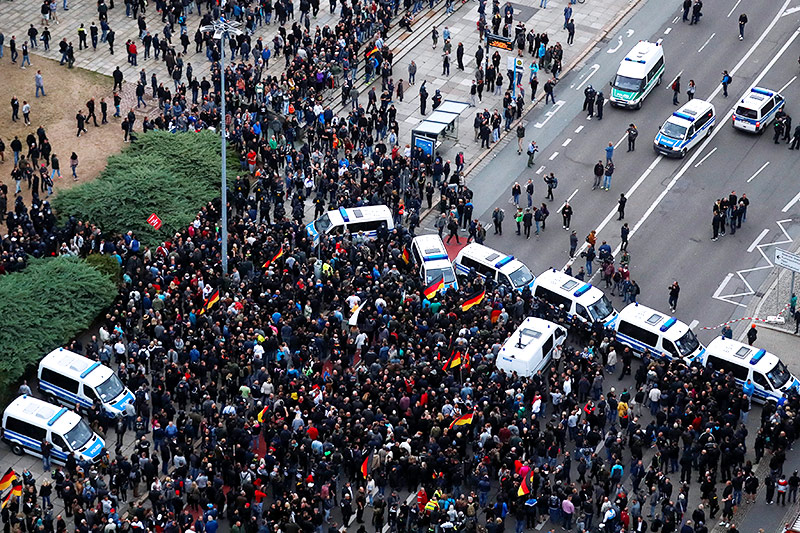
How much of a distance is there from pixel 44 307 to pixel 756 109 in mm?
35287

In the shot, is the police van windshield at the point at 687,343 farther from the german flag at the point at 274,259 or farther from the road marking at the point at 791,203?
the german flag at the point at 274,259

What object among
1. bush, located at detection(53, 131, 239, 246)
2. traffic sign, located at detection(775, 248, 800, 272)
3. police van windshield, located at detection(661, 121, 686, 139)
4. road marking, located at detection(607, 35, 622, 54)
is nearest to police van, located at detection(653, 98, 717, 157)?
police van windshield, located at detection(661, 121, 686, 139)

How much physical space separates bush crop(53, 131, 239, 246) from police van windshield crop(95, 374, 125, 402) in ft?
32.4

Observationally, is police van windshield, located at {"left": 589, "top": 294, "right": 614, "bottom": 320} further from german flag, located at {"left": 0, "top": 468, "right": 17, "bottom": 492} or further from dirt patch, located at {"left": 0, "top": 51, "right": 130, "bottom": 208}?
dirt patch, located at {"left": 0, "top": 51, "right": 130, "bottom": 208}

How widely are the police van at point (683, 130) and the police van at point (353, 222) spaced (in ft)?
49.5

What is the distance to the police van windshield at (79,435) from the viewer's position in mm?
51500

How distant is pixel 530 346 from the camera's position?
55500mm

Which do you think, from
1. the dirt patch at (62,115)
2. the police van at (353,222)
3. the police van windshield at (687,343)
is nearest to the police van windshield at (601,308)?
the police van windshield at (687,343)

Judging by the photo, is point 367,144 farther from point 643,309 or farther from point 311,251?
point 643,309

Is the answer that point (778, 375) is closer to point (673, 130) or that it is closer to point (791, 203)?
point (791, 203)

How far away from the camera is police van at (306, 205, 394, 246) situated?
2490 inches

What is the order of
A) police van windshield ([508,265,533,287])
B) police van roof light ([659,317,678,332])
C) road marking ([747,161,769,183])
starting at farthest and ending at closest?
road marking ([747,161,769,183])
police van windshield ([508,265,533,287])
police van roof light ([659,317,678,332])

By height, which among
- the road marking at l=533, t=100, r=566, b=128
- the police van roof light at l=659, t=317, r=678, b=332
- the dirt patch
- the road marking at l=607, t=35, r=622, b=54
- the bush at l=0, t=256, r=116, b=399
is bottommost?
the road marking at l=533, t=100, r=566, b=128

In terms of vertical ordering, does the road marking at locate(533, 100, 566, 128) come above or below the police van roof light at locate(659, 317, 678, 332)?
below
